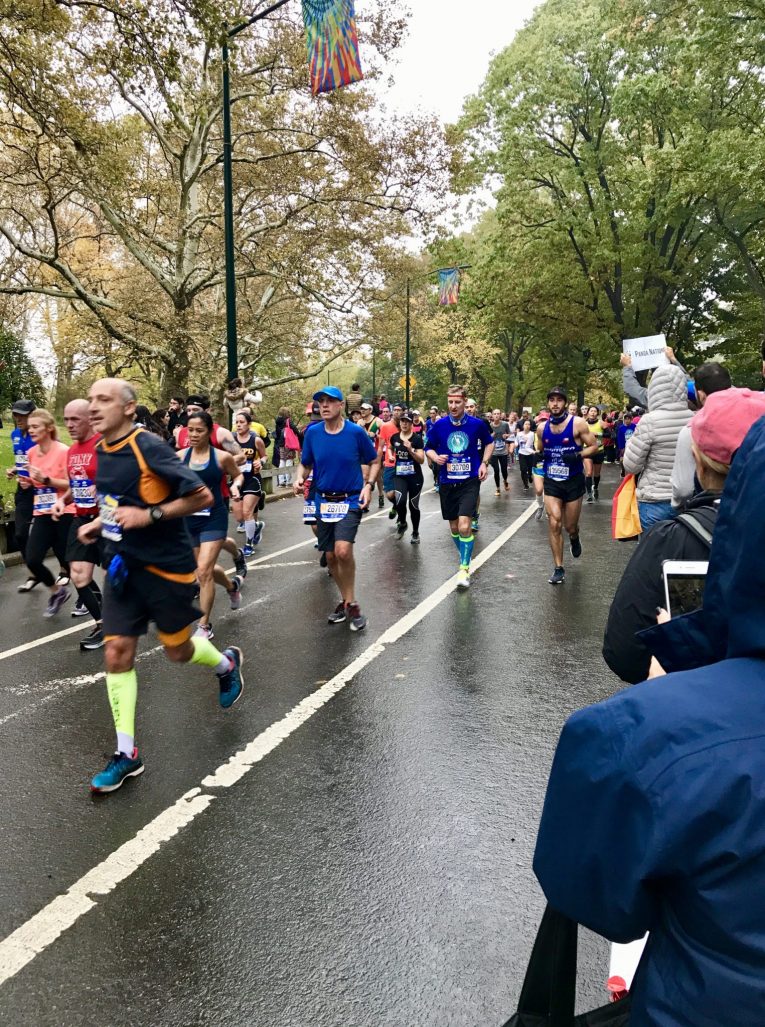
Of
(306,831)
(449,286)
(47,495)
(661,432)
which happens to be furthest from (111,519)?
(449,286)

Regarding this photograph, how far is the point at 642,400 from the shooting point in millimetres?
6762

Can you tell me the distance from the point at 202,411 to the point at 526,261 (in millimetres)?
26089

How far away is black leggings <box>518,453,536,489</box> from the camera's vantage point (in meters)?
19.8

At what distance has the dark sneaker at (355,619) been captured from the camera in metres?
6.95

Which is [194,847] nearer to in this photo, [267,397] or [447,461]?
[447,461]

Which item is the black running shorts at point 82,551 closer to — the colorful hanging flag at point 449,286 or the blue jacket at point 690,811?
the blue jacket at point 690,811

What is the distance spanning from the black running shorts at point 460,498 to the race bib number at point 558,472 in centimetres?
81

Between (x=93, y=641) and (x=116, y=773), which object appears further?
(x=93, y=641)

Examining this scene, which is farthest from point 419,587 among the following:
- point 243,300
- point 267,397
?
point 267,397

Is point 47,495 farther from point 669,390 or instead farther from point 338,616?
point 669,390

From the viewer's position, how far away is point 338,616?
721cm

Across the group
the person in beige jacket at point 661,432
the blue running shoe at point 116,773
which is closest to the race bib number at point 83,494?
the blue running shoe at point 116,773

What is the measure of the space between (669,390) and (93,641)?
16.4 feet

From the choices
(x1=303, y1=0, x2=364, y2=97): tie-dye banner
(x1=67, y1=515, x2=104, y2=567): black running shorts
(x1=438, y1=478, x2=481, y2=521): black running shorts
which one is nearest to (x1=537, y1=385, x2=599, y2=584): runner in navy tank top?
(x1=438, y1=478, x2=481, y2=521): black running shorts
